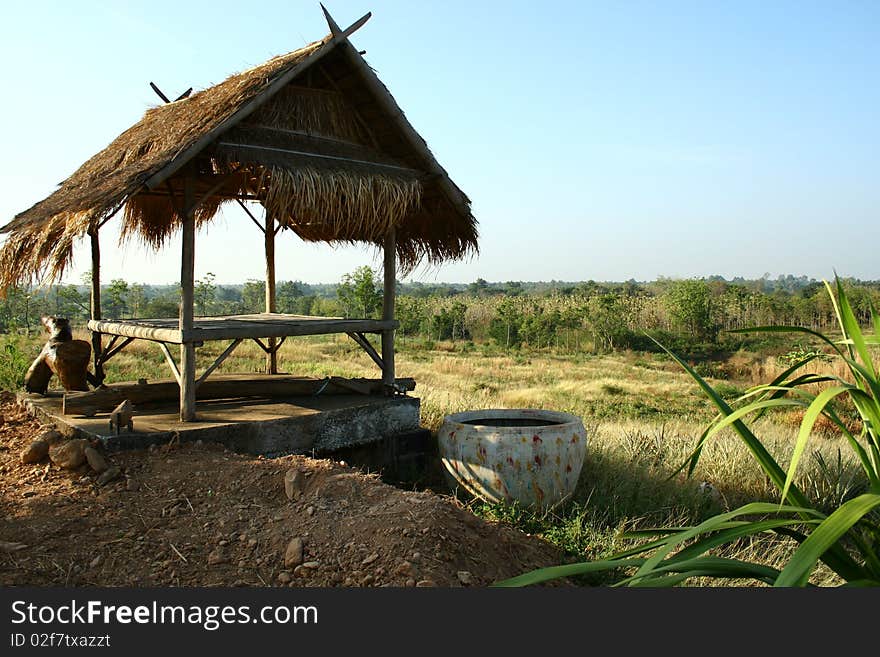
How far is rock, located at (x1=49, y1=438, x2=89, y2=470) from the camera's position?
445 centimetres

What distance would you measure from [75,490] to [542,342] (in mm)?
28050

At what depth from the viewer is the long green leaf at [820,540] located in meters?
1.57

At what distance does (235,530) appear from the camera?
3.70 meters

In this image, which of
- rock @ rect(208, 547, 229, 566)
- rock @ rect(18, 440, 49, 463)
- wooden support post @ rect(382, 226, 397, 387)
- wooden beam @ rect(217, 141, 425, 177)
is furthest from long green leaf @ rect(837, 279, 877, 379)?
rock @ rect(18, 440, 49, 463)

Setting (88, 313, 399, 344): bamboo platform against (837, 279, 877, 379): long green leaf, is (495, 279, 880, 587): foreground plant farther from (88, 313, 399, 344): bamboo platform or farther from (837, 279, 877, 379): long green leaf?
(88, 313, 399, 344): bamboo platform

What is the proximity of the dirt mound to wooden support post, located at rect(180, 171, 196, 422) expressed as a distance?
2.06 feet

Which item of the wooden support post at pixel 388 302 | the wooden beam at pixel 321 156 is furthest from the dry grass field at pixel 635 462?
the wooden beam at pixel 321 156

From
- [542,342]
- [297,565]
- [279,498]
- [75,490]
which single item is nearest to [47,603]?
[297,565]

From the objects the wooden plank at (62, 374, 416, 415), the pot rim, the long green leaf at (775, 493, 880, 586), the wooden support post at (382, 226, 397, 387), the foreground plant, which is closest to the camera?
the long green leaf at (775, 493, 880, 586)

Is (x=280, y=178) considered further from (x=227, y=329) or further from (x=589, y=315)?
(x=589, y=315)

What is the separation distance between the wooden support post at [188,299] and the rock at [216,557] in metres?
2.04

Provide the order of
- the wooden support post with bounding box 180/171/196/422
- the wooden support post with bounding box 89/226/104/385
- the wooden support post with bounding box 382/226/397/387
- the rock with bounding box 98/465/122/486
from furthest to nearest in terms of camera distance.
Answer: the wooden support post with bounding box 89/226/104/385
the wooden support post with bounding box 382/226/397/387
the wooden support post with bounding box 180/171/196/422
the rock with bounding box 98/465/122/486

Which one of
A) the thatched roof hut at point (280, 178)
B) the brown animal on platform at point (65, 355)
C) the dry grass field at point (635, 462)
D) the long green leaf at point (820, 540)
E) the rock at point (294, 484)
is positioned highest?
the thatched roof hut at point (280, 178)

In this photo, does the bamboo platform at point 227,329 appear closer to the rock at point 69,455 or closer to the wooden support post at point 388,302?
the wooden support post at point 388,302
